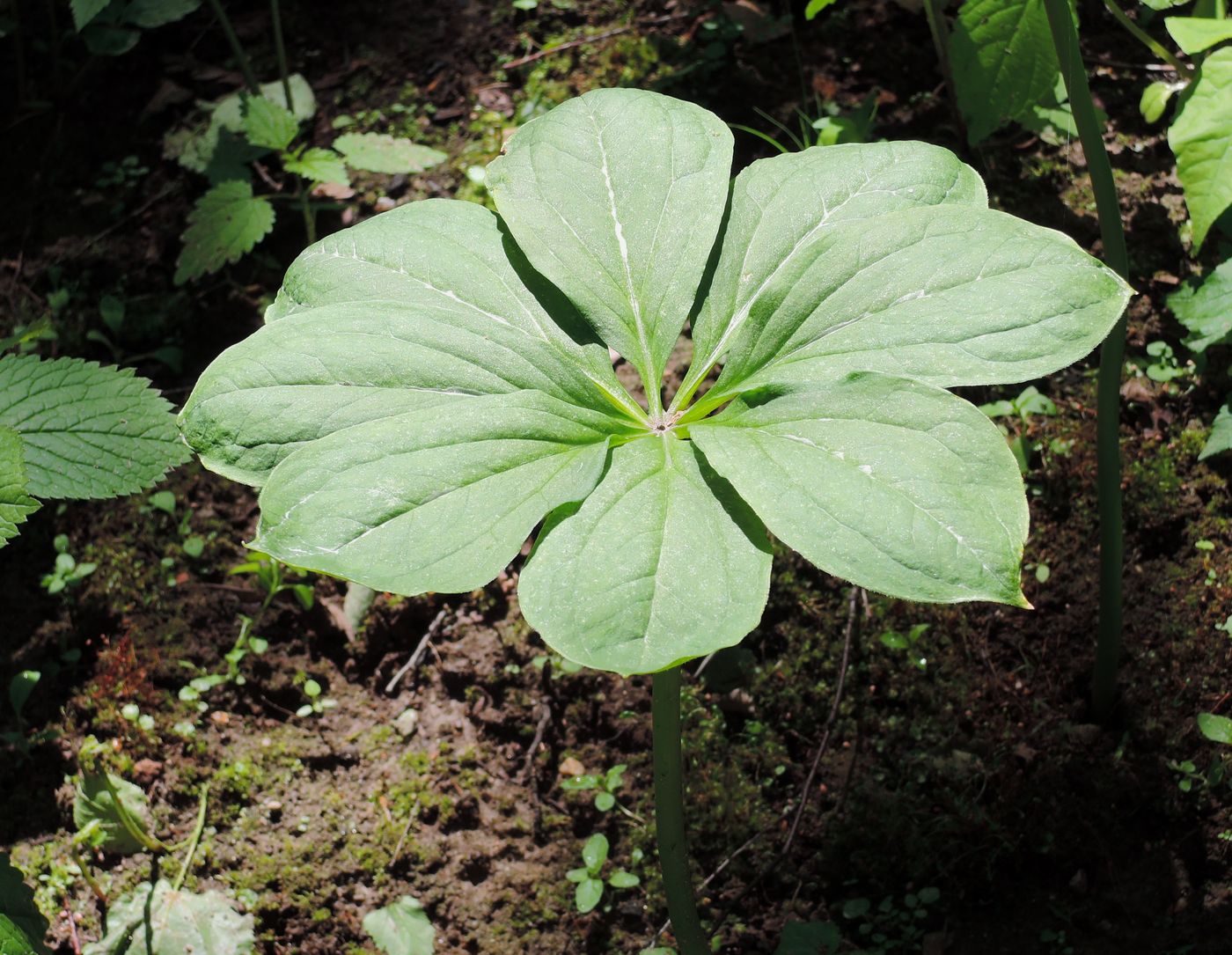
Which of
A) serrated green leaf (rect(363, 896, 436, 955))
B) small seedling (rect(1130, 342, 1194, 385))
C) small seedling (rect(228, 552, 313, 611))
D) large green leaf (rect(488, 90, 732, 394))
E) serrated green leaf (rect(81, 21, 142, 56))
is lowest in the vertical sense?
serrated green leaf (rect(363, 896, 436, 955))

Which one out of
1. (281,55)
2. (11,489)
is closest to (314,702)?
(11,489)

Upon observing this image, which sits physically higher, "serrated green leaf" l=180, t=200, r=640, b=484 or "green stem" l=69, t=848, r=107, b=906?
"serrated green leaf" l=180, t=200, r=640, b=484

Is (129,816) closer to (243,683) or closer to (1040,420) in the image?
(243,683)

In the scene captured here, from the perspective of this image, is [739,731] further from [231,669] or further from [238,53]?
[238,53]

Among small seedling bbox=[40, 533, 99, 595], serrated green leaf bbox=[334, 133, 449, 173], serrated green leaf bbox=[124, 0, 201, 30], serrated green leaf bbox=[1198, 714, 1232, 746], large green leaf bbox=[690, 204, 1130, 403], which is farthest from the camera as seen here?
serrated green leaf bbox=[124, 0, 201, 30]

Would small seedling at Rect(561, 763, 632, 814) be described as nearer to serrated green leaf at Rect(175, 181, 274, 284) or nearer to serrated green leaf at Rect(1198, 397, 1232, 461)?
serrated green leaf at Rect(1198, 397, 1232, 461)

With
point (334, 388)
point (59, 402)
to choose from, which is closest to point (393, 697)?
point (59, 402)

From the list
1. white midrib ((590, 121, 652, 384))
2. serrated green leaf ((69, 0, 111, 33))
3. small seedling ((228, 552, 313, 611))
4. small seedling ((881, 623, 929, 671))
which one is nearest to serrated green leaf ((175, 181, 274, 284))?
serrated green leaf ((69, 0, 111, 33))
